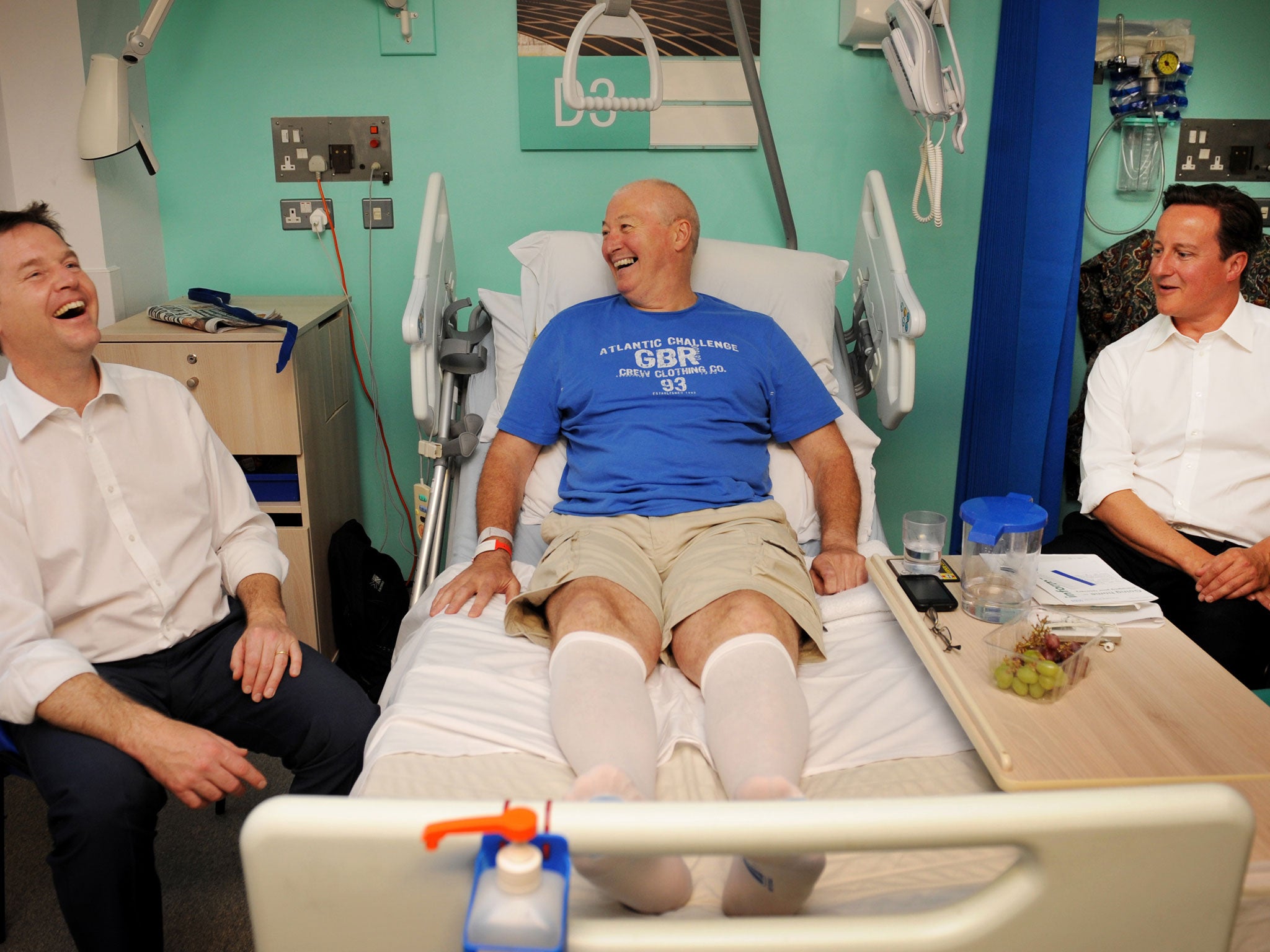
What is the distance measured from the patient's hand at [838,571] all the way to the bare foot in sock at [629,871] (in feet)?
2.79

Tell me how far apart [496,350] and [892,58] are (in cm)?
120

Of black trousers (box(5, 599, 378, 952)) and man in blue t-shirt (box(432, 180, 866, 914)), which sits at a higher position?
man in blue t-shirt (box(432, 180, 866, 914))

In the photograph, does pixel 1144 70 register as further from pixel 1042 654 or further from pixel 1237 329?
pixel 1042 654

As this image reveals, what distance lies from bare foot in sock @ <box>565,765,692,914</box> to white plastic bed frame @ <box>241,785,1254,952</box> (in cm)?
15

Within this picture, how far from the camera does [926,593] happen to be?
5.24 feet

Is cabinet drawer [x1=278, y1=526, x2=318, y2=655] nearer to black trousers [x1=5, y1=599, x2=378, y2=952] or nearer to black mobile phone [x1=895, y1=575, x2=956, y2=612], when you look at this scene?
black trousers [x1=5, y1=599, x2=378, y2=952]

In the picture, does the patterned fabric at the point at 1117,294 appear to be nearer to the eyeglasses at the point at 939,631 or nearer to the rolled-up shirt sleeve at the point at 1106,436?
the rolled-up shirt sleeve at the point at 1106,436

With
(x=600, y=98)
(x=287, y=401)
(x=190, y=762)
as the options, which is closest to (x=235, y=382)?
(x=287, y=401)

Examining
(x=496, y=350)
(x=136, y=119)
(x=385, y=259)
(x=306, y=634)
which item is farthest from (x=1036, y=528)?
(x=136, y=119)

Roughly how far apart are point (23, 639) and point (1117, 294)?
2.72m

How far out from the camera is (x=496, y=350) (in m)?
2.47

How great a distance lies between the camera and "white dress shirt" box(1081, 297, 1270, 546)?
6.82 feet

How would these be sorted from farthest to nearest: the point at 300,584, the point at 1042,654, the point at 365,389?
the point at 365,389, the point at 300,584, the point at 1042,654

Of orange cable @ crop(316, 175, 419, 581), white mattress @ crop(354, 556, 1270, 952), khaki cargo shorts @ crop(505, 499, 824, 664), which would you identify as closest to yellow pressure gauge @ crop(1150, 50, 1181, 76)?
khaki cargo shorts @ crop(505, 499, 824, 664)
